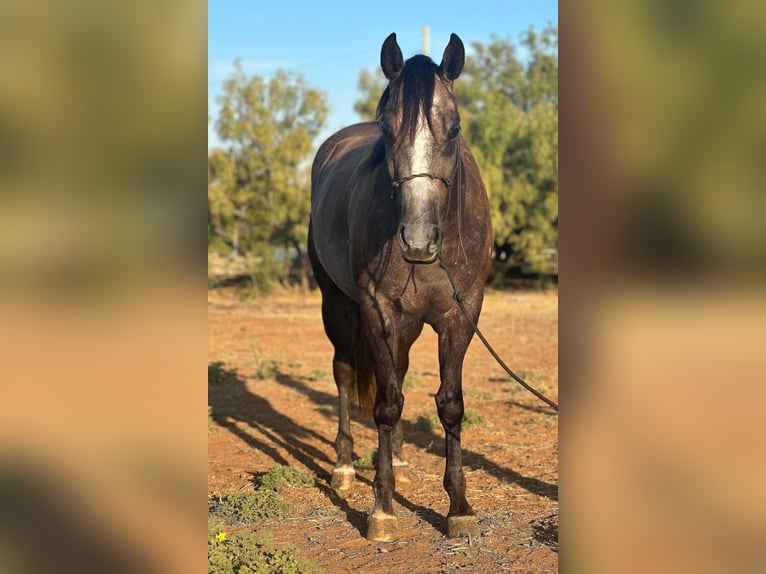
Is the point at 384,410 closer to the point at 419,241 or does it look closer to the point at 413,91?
the point at 419,241

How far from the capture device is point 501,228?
18.9 metres

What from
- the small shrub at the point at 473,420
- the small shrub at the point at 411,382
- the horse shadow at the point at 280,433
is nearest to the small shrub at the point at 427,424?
the small shrub at the point at 473,420

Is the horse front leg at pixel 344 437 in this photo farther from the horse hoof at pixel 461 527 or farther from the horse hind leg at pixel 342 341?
the horse hoof at pixel 461 527

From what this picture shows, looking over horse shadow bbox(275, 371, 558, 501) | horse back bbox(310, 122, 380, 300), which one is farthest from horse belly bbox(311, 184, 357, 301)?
horse shadow bbox(275, 371, 558, 501)

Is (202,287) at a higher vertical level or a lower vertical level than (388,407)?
higher

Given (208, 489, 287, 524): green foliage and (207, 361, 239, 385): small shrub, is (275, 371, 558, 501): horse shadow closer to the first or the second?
(207, 361, 239, 385): small shrub

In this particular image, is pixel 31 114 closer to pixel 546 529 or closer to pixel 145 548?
pixel 145 548

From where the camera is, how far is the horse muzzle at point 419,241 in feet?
9.98

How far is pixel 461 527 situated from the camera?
382 cm

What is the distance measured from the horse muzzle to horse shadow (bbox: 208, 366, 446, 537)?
1.67 m

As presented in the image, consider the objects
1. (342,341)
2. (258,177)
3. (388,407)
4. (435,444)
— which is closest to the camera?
(388,407)

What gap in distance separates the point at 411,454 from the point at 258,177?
13.5 m

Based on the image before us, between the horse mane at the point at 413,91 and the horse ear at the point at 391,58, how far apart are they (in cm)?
12

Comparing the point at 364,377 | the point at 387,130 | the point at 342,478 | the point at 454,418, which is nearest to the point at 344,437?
the point at 342,478
